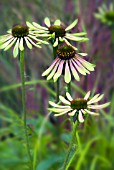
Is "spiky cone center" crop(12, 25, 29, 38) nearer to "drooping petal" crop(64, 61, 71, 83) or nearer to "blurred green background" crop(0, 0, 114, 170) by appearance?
"drooping petal" crop(64, 61, 71, 83)

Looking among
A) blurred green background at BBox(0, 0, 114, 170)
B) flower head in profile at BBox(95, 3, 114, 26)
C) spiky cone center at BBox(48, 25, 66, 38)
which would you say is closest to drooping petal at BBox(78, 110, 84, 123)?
spiky cone center at BBox(48, 25, 66, 38)

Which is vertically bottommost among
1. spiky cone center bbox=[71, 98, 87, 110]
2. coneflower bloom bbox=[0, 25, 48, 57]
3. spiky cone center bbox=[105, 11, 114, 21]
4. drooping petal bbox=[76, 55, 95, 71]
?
spiky cone center bbox=[71, 98, 87, 110]

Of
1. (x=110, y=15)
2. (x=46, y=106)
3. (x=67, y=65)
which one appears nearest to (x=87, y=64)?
(x=67, y=65)

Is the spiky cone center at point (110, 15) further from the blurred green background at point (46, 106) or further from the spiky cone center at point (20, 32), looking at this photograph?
the spiky cone center at point (20, 32)

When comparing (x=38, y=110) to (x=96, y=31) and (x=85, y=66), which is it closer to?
(x=96, y=31)

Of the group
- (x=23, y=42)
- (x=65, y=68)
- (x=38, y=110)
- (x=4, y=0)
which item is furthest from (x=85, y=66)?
(x=4, y=0)

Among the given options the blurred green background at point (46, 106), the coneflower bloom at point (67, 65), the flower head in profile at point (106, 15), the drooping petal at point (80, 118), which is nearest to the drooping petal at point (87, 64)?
the coneflower bloom at point (67, 65)

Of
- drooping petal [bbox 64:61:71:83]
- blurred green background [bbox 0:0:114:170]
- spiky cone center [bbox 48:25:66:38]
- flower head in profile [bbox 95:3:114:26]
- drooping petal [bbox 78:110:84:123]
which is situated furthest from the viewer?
flower head in profile [bbox 95:3:114:26]

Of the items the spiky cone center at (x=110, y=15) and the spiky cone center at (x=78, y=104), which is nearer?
the spiky cone center at (x=78, y=104)
